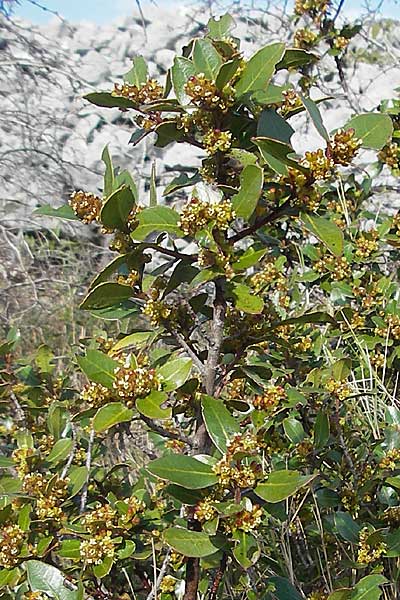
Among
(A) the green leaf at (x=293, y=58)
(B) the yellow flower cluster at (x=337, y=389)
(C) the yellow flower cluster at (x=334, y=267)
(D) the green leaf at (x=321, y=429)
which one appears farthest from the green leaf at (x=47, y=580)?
(C) the yellow flower cluster at (x=334, y=267)

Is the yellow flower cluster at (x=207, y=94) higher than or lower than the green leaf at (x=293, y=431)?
higher

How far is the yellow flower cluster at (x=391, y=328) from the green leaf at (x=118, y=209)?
952 millimetres

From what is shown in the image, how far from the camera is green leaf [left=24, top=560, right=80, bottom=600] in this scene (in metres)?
1.09

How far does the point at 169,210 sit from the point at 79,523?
1.85ft

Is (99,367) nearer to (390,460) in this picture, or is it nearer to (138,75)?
(138,75)

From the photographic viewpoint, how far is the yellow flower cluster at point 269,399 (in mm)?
1202

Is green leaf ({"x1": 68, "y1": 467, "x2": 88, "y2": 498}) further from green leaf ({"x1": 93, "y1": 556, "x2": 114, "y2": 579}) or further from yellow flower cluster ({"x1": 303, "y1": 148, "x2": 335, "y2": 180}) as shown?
yellow flower cluster ({"x1": 303, "y1": 148, "x2": 335, "y2": 180})

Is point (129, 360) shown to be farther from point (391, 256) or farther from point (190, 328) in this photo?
point (391, 256)

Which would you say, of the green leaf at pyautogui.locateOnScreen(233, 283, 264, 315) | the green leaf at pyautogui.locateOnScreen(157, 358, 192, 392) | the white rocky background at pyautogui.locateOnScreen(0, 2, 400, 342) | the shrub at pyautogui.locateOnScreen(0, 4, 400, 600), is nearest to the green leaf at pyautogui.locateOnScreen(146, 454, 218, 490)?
the shrub at pyautogui.locateOnScreen(0, 4, 400, 600)

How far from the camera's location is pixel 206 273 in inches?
40.1

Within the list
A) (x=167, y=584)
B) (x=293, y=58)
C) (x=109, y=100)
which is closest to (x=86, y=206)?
(x=109, y=100)

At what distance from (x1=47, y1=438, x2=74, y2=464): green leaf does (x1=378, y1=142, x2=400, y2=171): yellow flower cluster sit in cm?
138

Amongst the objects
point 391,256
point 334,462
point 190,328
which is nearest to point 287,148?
point 190,328

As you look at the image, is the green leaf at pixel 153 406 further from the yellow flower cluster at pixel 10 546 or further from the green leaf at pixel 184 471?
the yellow flower cluster at pixel 10 546
